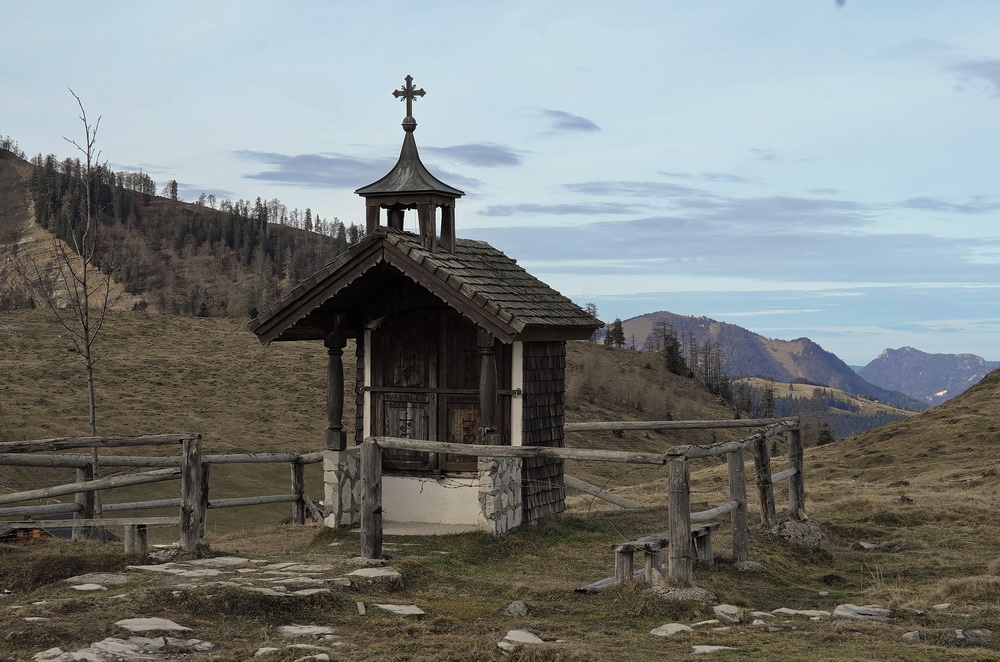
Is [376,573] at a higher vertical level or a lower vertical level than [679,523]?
lower

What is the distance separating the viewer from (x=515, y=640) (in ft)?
28.1

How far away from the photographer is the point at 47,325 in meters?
61.9

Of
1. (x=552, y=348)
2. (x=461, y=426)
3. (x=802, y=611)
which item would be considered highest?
(x=552, y=348)

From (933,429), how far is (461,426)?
22.0 meters

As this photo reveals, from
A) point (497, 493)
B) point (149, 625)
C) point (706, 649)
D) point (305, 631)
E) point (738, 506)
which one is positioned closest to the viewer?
point (706, 649)

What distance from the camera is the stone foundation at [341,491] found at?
50.8ft

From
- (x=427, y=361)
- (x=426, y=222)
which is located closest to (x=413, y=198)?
(x=426, y=222)

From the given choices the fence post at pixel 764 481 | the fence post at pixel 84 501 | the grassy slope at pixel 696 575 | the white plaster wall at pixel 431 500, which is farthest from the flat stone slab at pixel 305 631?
the fence post at pixel 764 481

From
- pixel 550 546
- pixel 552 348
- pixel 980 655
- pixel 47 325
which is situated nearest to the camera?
pixel 980 655

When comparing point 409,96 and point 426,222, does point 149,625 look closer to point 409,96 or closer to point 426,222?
point 426,222

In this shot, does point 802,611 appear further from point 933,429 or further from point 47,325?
point 47,325

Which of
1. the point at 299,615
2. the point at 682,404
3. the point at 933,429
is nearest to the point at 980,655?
the point at 299,615

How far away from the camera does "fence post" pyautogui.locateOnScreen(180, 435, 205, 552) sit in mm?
12316

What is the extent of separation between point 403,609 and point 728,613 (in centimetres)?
319
